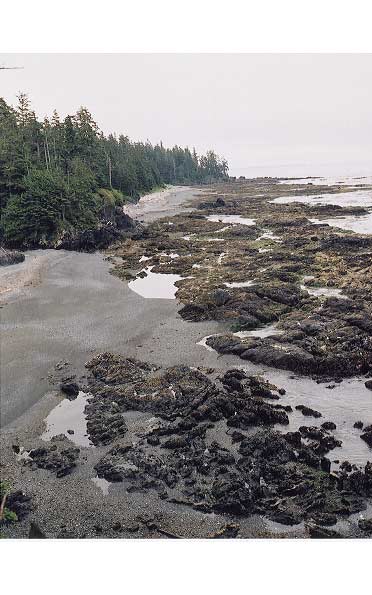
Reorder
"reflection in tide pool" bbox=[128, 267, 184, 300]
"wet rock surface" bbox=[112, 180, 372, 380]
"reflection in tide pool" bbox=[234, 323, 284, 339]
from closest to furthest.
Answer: "wet rock surface" bbox=[112, 180, 372, 380], "reflection in tide pool" bbox=[234, 323, 284, 339], "reflection in tide pool" bbox=[128, 267, 184, 300]

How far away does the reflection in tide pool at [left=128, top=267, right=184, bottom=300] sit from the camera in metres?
33.4

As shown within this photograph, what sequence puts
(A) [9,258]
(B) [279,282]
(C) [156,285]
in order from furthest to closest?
1. (C) [156,285]
2. (B) [279,282]
3. (A) [9,258]

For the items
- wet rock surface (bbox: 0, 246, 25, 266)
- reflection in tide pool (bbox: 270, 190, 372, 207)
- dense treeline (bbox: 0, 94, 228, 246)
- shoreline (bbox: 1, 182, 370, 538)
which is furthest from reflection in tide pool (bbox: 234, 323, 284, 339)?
reflection in tide pool (bbox: 270, 190, 372, 207)

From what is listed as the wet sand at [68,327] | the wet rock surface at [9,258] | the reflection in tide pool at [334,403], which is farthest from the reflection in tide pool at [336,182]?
the reflection in tide pool at [334,403]

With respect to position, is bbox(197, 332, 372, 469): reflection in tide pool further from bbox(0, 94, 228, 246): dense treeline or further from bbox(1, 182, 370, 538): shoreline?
bbox(0, 94, 228, 246): dense treeline

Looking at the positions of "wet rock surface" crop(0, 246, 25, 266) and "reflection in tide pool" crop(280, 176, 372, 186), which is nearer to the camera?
"wet rock surface" crop(0, 246, 25, 266)

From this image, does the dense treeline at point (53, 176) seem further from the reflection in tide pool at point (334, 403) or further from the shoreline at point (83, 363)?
the reflection in tide pool at point (334, 403)

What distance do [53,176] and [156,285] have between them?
1940 centimetres

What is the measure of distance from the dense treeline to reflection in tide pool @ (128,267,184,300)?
37.7 ft

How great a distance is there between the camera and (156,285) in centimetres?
3644

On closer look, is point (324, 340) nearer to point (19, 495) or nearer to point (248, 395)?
point (248, 395)

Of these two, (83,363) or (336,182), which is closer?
(83,363)

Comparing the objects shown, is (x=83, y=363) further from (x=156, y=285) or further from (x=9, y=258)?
(x=9, y=258)

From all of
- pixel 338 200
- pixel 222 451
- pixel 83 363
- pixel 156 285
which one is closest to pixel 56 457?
pixel 222 451
